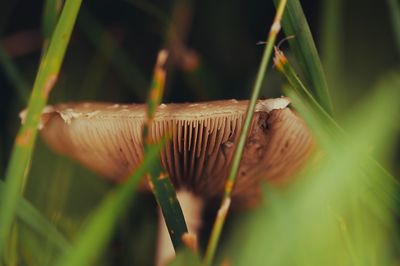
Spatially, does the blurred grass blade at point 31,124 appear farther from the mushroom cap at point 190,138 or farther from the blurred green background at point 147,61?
the blurred green background at point 147,61

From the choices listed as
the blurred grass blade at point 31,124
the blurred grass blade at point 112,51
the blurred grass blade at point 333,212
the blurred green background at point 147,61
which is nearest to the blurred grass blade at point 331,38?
the blurred green background at point 147,61

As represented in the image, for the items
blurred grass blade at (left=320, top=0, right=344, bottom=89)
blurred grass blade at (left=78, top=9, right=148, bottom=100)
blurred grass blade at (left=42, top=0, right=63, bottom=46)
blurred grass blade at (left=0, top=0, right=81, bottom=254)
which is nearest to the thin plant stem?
blurred grass blade at (left=0, top=0, right=81, bottom=254)

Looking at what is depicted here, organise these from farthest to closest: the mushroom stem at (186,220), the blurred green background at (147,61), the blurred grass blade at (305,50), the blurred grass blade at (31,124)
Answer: the blurred green background at (147,61) < the mushroom stem at (186,220) < the blurred grass blade at (305,50) < the blurred grass blade at (31,124)

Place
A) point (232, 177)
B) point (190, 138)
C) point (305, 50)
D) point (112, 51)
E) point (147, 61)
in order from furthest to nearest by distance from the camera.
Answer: point (147, 61)
point (112, 51)
point (190, 138)
point (305, 50)
point (232, 177)

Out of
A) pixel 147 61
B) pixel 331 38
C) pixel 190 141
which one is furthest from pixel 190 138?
pixel 147 61

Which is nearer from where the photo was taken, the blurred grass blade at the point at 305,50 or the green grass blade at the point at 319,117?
the green grass blade at the point at 319,117

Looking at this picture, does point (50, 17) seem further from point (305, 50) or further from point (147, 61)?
point (147, 61)
